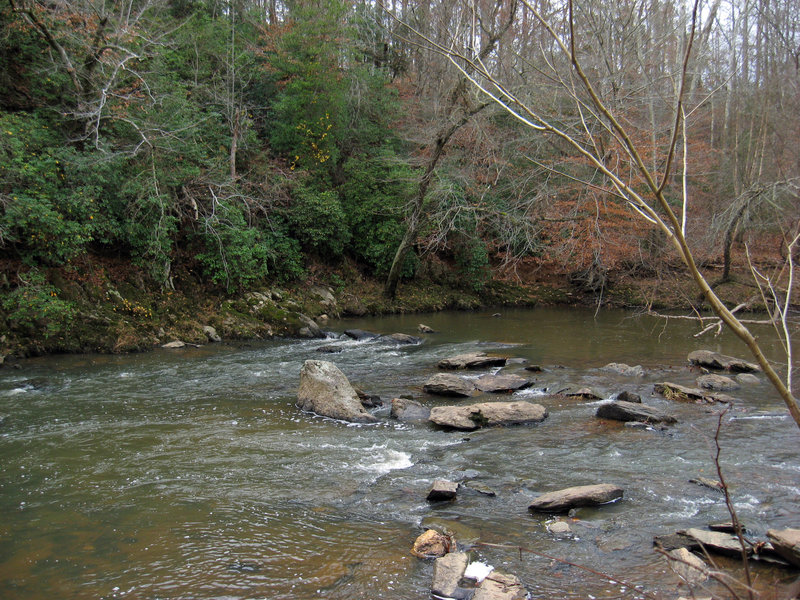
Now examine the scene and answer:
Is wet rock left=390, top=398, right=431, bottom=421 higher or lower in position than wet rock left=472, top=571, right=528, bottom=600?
lower

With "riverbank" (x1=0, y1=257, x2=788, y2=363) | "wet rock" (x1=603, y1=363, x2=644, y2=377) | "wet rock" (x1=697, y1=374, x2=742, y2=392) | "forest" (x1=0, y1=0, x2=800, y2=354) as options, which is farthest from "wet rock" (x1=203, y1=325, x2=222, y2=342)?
"wet rock" (x1=697, y1=374, x2=742, y2=392)

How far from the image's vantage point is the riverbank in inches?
431

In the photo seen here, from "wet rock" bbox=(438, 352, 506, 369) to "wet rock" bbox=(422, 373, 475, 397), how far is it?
5.47 feet

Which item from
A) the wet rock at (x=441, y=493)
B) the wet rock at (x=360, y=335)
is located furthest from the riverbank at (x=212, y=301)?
the wet rock at (x=441, y=493)

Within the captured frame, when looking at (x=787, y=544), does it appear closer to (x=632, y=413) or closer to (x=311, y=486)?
(x=632, y=413)

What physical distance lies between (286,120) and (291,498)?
17606mm

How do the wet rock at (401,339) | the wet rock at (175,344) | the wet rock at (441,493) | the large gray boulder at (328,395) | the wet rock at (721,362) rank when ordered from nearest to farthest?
the wet rock at (441,493)
the large gray boulder at (328,395)
the wet rock at (721,362)
the wet rock at (175,344)
the wet rock at (401,339)

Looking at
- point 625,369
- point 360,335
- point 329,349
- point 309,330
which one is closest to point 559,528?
point 625,369

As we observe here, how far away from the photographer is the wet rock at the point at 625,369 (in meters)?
10.6

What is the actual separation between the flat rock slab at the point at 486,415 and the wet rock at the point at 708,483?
2391 mm

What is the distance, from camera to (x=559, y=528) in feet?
15.6

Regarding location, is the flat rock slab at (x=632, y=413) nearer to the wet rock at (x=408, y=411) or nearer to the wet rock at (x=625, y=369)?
the wet rock at (x=408, y=411)

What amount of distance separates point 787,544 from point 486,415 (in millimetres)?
4031

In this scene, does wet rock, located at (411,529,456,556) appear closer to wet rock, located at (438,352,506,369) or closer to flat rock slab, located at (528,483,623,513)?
flat rock slab, located at (528,483,623,513)
